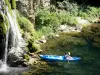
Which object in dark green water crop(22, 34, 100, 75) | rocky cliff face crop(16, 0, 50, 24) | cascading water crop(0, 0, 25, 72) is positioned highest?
rocky cliff face crop(16, 0, 50, 24)

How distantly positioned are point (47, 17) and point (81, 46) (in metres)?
5.49

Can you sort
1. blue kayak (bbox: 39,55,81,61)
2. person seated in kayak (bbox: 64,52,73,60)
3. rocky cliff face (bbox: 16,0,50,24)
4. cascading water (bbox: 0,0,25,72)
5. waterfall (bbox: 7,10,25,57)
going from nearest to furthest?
cascading water (bbox: 0,0,25,72) → waterfall (bbox: 7,10,25,57) → blue kayak (bbox: 39,55,81,61) → person seated in kayak (bbox: 64,52,73,60) → rocky cliff face (bbox: 16,0,50,24)

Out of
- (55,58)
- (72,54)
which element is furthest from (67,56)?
(72,54)

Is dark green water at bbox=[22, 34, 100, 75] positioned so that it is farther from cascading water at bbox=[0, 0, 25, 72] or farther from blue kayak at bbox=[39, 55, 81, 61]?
cascading water at bbox=[0, 0, 25, 72]

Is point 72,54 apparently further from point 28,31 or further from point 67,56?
point 28,31

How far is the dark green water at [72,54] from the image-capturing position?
21.7 m

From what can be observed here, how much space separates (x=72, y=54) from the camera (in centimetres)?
2553

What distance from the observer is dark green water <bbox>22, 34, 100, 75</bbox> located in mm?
21688

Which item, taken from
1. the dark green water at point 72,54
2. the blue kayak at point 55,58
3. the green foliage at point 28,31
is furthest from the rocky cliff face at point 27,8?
the blue kayak at point 55,58

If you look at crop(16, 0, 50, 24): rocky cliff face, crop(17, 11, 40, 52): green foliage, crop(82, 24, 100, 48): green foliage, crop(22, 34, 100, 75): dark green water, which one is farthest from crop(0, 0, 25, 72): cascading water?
crop(82, 24, 100, 48): green foliage

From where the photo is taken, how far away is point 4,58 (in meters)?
22.7

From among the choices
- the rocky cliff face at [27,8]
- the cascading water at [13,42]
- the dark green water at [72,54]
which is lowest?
the dark green water at [72,54]

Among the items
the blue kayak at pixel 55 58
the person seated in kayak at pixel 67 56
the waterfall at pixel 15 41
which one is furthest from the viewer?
the person seated in kayak at pixel 67 56

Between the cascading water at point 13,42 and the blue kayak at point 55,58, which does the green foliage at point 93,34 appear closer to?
the blue kayak at point 55,58
